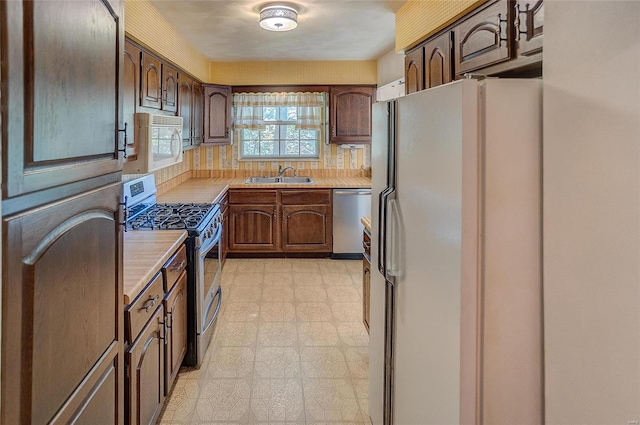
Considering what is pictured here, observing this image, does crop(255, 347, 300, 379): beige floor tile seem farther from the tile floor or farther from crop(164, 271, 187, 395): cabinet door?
crop(164, 271, 187, 395): cabinet door

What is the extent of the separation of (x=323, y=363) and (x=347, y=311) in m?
0.93

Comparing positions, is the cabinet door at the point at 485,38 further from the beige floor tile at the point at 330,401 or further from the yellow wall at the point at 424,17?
the beige floor tile at the point at 330,401

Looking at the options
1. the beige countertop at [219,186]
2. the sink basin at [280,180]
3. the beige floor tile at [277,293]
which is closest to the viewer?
the beige floor tile at [277,293]

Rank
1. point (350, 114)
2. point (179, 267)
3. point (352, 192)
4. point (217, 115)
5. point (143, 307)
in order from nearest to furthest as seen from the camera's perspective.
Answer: point (143, 307)
point (179, 267)
point (352, 192)
point (217, 115)
point (350, 114)

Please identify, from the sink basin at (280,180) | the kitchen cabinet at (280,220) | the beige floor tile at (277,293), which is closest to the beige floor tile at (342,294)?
the beige floor tile at (277,293)

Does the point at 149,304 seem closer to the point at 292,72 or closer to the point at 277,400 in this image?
the point at 277,400

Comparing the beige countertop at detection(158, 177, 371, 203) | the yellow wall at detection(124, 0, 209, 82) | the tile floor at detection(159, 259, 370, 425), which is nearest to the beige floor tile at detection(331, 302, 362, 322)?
the tile floor at detection(159, 259, 370, 425)

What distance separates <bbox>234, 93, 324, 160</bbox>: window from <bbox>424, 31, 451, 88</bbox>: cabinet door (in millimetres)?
2915

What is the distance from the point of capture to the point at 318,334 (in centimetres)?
321

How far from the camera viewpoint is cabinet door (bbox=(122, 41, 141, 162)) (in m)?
2.50

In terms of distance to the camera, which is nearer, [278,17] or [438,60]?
[438,60]

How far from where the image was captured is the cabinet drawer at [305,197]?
5246 millimetres

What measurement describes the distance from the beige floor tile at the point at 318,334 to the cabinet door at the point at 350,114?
2781 mm

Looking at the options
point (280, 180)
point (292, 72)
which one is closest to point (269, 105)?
point (292, 72)
